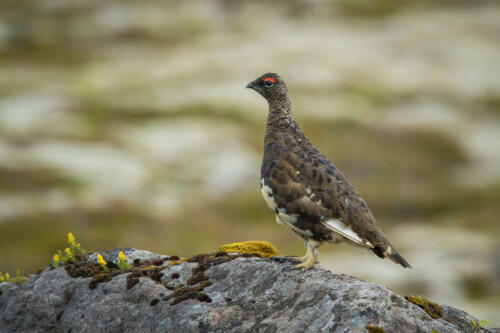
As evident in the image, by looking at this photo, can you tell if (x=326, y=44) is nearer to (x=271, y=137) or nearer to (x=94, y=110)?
(x=94, y=110)

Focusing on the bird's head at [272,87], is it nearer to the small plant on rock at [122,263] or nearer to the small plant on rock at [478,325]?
the small plant on rock at [122,263]

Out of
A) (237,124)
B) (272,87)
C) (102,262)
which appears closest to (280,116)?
(272,87)

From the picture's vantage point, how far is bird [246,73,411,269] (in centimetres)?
1098

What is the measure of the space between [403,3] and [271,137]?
149789mm

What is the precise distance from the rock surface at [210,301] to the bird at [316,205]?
705mm

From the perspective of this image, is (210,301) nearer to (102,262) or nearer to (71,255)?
(102,262)

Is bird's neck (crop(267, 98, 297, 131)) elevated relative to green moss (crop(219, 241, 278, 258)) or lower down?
elevated

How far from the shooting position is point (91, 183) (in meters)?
61.9

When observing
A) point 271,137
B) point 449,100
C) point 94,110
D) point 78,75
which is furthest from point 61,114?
point 271,137

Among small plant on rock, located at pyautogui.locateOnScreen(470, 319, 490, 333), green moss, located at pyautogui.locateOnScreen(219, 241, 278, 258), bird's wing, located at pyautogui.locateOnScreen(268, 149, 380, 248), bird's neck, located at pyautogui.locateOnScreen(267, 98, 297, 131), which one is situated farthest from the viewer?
green moss, located at pyautogui.locateOnScreen(219, 241, 278, 258)

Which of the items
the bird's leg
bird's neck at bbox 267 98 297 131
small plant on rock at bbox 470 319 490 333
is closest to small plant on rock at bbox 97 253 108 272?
the bird's leg

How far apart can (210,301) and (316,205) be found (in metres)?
2.68

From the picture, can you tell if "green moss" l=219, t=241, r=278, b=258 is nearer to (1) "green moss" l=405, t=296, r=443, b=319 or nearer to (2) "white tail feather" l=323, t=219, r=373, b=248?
(2) "white tail feather" l=323, t=219, r=373, b=248

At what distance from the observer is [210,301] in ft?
35.3
